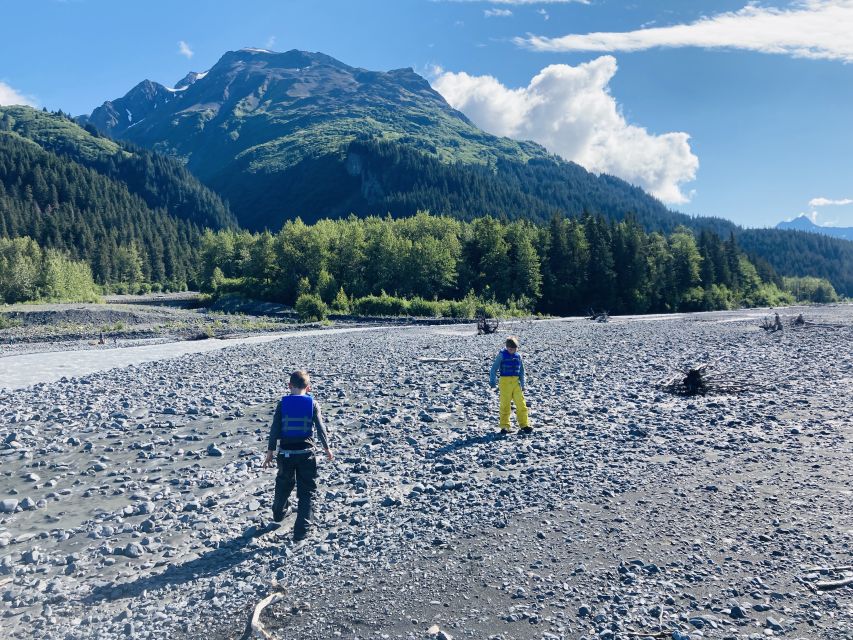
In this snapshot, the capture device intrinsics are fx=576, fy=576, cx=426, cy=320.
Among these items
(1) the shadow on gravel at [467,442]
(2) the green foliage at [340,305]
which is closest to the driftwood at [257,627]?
(1) the shadow on gravel at [467,442]

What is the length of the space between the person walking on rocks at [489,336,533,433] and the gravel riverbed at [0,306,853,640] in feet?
1.81

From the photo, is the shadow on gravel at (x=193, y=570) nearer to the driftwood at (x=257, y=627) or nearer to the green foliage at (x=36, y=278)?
the driftwood at (x=257, y=627)

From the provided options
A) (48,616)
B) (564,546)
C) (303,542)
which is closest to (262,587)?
(303,542)

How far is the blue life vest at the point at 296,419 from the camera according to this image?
29.7 ft

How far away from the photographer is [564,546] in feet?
28.1

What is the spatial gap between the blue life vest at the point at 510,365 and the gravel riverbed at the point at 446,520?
1626 millimetres

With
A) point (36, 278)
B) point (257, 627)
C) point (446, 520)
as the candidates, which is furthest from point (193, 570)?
point (36, 278)

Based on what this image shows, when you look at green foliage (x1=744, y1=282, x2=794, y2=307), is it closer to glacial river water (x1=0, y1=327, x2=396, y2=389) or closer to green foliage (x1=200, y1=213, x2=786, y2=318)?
green foliage (x1=200, y1=213, x2=786, y2=318)

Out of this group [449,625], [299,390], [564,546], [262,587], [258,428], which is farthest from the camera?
[258,428]

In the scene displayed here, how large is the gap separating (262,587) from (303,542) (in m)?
1.32

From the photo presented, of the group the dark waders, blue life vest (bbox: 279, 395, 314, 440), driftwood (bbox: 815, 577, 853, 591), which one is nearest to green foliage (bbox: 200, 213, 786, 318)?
the dark waders

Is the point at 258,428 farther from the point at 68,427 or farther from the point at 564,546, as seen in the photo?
the point at 564,546

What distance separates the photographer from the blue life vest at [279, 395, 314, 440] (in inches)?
356

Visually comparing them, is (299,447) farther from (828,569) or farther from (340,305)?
(340,305)
